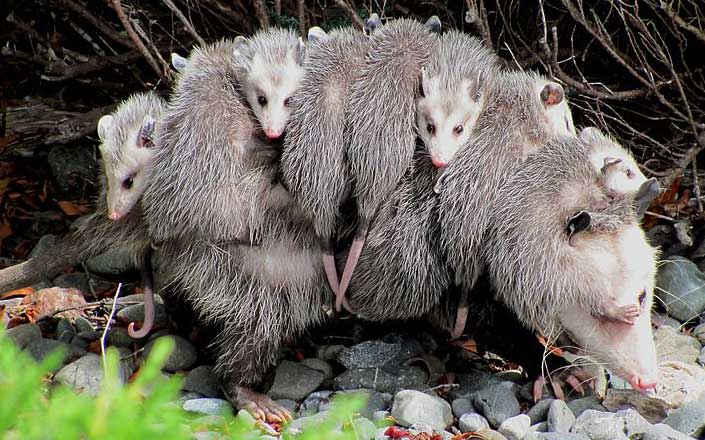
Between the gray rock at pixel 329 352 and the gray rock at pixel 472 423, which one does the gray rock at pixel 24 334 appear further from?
the gray rock at pixel 472 423

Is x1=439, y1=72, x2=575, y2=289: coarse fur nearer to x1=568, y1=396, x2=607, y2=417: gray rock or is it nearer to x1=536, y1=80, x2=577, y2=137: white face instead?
x1=536, y1=80, x2=577, y2=137: white face

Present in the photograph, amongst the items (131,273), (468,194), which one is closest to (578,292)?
(468,194)

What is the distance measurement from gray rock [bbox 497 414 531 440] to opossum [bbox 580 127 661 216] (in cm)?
59

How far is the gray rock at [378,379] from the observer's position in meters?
2.46

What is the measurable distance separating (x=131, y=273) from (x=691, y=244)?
1.92m

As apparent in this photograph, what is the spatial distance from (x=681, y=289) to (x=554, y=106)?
36.2 inches

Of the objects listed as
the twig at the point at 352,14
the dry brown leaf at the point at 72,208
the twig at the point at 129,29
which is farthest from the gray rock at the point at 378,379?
the dry brown leaf at the point at 72,208

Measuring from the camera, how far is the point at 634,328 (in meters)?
2.24

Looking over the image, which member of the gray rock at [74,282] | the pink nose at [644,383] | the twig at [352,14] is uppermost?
the twig at [352,14]

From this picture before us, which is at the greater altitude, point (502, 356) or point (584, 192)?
point (584, 192)

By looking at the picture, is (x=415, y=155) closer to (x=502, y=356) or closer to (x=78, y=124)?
(x=502, y=356)

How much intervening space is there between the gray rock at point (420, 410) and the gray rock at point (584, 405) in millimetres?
333

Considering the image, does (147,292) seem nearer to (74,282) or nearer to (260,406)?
(260,406)

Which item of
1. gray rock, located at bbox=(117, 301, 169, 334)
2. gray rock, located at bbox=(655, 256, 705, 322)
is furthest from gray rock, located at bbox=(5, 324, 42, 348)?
gray rock, located at bbox=(655, 256, 705, 322)
